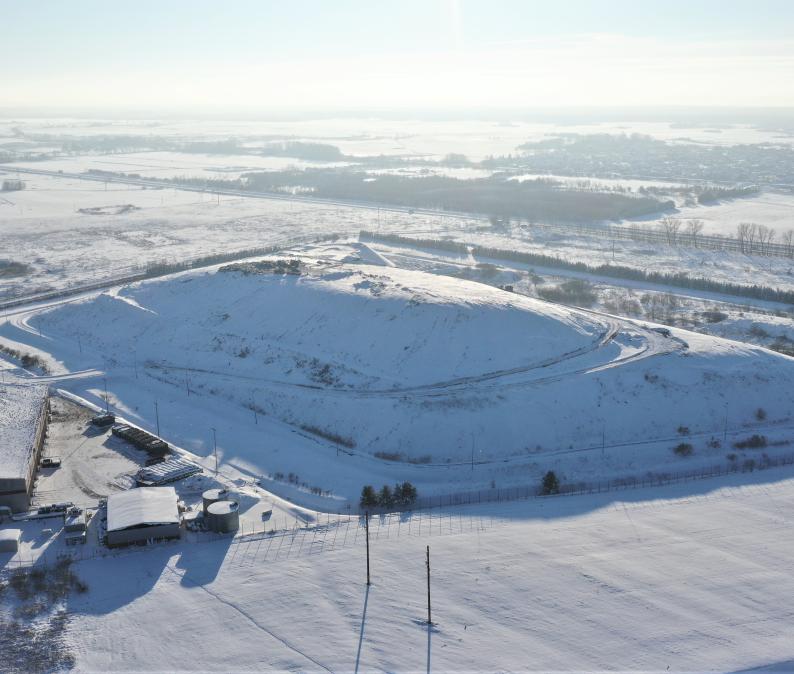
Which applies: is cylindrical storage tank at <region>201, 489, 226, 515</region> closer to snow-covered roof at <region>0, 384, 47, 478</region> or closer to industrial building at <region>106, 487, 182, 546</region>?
industrial building at <region>106, 487, 182, 546</region>

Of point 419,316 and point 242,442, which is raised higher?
point 419,316

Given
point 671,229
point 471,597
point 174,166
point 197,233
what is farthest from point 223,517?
point 174,166

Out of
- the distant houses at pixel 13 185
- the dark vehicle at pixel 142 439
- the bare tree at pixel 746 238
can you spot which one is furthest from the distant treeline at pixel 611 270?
the distant houses at pixel 13 185

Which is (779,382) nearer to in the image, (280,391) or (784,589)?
(784,589)

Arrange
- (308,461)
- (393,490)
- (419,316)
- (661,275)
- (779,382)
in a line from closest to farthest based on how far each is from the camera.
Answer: (393,490) < (308,461) < (779,382) < (419,316) < (661,275)

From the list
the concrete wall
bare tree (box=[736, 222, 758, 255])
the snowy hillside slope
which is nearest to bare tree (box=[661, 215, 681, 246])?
bare tree (box=[736, 222, 758, 255])

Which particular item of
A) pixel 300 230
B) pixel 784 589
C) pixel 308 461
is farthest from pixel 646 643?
pixel 300 230
